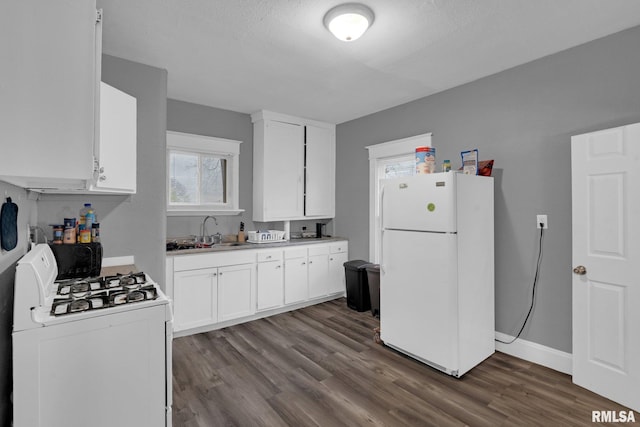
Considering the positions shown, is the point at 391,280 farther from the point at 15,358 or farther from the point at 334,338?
the point at 15,358

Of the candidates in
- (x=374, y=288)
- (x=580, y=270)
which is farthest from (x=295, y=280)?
(x=580, y=270)

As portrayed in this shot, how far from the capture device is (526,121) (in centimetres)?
285

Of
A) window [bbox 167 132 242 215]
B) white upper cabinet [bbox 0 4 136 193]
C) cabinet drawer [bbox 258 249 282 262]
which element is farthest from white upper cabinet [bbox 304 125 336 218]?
white upper cabinet [bbox 0 4 136 193]

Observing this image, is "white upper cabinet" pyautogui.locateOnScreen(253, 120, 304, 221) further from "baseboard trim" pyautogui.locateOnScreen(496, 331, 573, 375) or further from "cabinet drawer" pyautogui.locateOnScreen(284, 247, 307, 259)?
"baseboard trim" pyautogui.locateOnScreen(496, 331, 573, 375)

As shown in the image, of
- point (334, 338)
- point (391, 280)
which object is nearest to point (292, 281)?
point (334, 338)

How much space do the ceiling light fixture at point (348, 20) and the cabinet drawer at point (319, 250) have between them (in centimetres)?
273

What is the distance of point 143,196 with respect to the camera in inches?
111

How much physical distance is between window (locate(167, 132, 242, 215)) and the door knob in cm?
352

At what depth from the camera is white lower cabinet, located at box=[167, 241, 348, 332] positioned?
3273 millimetres

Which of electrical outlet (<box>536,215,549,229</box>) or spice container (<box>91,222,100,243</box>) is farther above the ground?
electrical outlet (<box>536,215,549,229</box>)

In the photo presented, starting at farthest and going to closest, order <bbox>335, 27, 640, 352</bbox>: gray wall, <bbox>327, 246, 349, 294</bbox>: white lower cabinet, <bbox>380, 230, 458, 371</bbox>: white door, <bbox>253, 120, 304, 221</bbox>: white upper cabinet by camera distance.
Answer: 1. <bbox>327, 246, 349, 294</bbox>: white lower cabinet
2. <bbox>253, 120, 304, 221</bbox>: white upper cabinet
3. <bbox>380, 230, 458, 371</bbox>: white door
4. <bbox>335, 27, 640, 352</bbox>: gray wall

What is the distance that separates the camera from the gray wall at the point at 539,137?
242 cm

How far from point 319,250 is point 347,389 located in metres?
2.21

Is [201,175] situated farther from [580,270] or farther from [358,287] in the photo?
[580,270]
